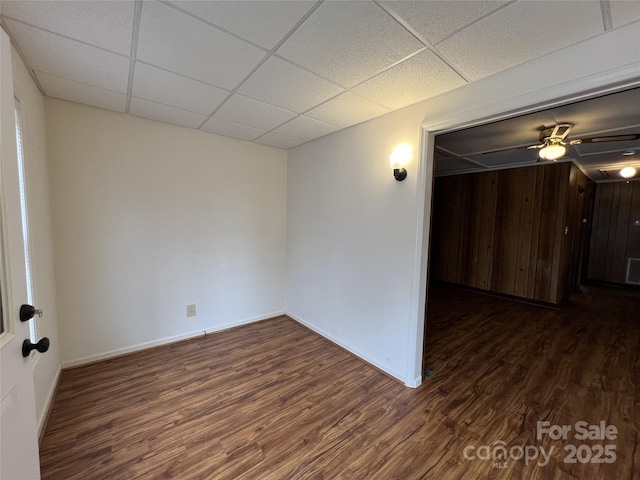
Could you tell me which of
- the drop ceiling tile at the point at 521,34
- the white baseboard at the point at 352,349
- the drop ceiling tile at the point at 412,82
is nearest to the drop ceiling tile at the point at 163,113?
the drop ceiling tile at the point at 412,82

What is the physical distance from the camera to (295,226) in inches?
149

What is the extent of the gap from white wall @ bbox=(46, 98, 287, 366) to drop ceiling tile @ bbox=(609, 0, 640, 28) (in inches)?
127

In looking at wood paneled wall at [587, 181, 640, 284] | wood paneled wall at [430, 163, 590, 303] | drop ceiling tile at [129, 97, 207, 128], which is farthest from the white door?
wood paneled wall at [587, 181, 640, 284]

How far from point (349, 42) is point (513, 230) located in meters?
4.86

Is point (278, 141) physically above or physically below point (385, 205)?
above

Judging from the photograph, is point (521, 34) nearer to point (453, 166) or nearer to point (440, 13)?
point (440, 13)

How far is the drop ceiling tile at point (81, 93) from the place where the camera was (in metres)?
2.01

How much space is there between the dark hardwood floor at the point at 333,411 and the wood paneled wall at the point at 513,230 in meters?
1.50

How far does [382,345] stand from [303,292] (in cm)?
140

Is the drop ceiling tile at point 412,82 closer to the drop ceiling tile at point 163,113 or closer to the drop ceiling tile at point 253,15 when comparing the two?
the drop ceiling tile at point 253,15

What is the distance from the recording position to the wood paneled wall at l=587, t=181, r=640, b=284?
18.8 feet

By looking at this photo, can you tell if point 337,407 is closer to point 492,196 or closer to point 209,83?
point 209,83

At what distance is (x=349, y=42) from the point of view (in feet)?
4.96

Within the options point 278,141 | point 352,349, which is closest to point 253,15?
point 278,141
